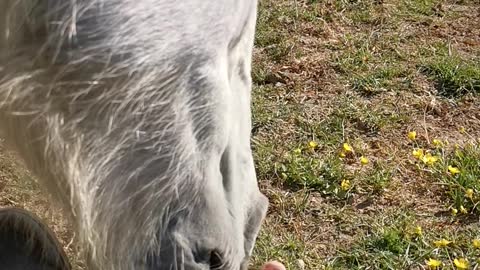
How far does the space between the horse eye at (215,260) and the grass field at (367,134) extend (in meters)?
0.48

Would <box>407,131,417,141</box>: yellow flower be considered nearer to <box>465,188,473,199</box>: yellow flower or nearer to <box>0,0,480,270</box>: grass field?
<box>0,0,480,270</box>: grass field

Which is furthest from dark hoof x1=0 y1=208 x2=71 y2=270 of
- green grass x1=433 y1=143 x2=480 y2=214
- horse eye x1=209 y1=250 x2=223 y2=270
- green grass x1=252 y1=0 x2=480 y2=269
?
green grass x1=433 y1=143 x2=480 y2=214

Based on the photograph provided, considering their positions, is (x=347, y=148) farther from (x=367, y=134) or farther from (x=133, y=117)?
(x=133, y=117)

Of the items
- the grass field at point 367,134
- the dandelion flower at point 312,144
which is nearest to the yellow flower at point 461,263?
the grass field at point 367,134

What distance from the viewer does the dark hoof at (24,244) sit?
4.55 feet

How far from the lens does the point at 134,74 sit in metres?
1.05

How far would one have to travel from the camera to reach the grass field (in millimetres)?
2283

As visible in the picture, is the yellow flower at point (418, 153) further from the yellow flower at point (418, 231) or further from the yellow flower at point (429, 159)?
the yellow flower at point (418, 231)

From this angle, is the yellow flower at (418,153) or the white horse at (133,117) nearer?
the white horse at (133,117)

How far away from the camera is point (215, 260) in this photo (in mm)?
1261

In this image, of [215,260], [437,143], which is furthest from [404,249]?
[215,260]

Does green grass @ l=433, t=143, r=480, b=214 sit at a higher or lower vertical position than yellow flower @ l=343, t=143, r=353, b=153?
lower

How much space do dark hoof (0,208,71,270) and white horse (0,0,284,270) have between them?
15cm

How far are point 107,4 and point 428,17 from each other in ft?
8.64
